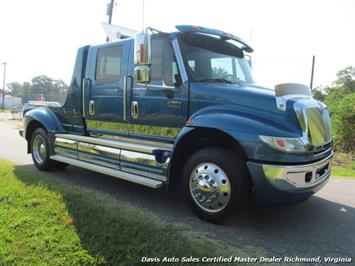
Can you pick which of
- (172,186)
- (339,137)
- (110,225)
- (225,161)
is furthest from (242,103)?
(339,137)

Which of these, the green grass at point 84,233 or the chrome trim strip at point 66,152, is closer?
the green grass at point 84,233

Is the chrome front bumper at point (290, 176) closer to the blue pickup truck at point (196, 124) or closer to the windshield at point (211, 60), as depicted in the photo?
the blue pickup truck at point (196, 124)

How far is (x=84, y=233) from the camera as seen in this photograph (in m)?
3.60

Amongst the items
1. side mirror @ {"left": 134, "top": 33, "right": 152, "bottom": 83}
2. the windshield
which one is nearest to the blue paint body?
the windshield

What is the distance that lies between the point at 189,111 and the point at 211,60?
0.85 meters

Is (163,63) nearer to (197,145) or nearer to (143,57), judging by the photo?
(143,57)

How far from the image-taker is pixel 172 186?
451 centimetres

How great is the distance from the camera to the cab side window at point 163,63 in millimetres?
4656

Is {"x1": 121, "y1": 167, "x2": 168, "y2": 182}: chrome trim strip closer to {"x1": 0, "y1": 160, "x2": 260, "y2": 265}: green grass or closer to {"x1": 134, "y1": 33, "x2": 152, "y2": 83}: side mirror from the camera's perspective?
{"x1": 0, "y1": 160, "x2": 260, "y2": 265}: green grass

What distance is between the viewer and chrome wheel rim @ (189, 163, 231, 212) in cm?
399

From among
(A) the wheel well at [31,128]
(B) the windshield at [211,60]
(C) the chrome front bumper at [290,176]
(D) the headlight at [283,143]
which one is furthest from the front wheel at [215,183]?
(A) the wheel well at [31,128]

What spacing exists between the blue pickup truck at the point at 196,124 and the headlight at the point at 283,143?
1 centimetres

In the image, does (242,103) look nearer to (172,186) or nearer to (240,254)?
(172,186)

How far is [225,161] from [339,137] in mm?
10059
